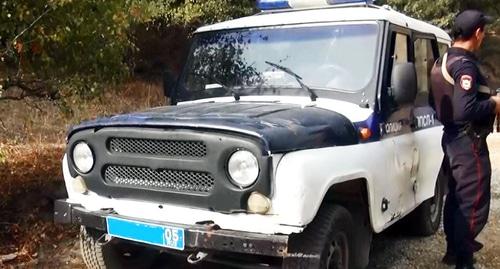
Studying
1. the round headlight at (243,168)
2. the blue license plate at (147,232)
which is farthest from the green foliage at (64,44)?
the round headlight at (243,168)

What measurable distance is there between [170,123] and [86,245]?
1260 mm

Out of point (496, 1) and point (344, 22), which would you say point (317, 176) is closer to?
point (344, 22)

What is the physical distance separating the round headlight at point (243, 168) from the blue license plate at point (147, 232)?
425 mm

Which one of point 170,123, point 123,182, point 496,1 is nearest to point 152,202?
point 123,182

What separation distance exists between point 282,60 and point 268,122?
1238 millimetres

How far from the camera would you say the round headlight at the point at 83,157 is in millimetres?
3594

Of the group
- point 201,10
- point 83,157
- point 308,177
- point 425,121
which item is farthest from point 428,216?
point 201,10

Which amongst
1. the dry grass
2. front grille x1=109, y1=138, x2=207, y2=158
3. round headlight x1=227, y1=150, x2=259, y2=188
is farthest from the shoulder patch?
the dry grass

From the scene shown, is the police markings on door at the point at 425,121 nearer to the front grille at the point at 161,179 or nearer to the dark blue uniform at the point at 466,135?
the dark blue uniform at the point at 466,135

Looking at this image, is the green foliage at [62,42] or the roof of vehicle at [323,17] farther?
the green foliage at [62,42]

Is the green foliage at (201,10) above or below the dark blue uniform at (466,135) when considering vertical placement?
above

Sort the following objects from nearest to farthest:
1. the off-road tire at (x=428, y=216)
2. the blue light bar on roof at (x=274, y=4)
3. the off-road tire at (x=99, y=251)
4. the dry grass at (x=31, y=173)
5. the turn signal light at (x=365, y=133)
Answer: the turn signal light at (x=365, y=133) < the off-road tire at (x=99, y=251) < the blue light bar on roof at (x=274, y=4) < the dry grass at (x=31, y=173) < the off-road tire at (x=428, y=216)

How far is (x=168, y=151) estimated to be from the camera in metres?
3.30

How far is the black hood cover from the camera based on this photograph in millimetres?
3043
